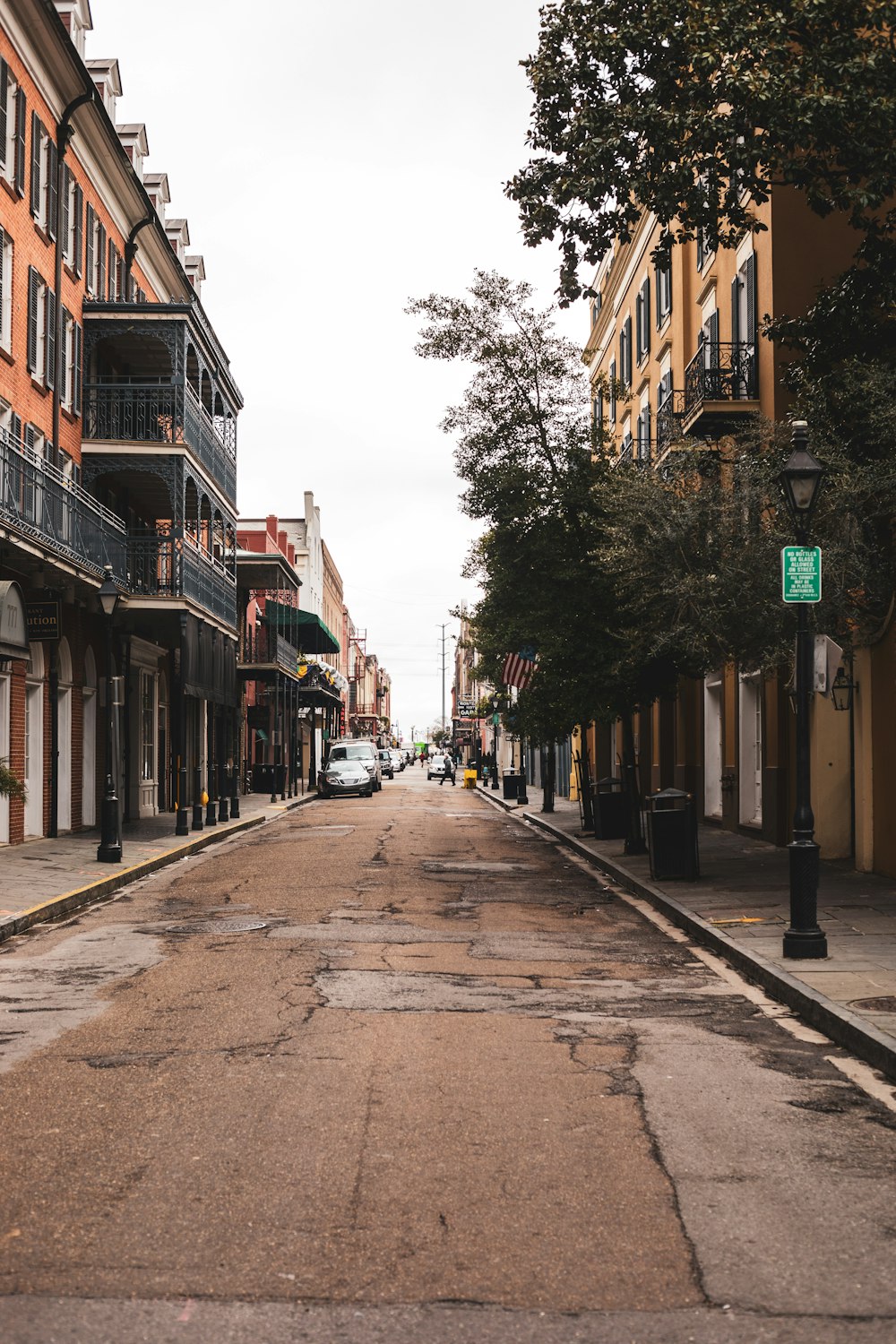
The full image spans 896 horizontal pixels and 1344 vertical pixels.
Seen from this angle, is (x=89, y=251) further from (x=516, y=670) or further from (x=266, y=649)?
(x=266, y=649)

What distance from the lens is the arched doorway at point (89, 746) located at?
2700 cm

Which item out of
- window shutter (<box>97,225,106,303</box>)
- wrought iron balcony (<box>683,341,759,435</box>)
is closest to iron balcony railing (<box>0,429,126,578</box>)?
window shutter (<box>97,225,106,303</box>)

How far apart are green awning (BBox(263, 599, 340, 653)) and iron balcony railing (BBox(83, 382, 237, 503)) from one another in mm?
15468

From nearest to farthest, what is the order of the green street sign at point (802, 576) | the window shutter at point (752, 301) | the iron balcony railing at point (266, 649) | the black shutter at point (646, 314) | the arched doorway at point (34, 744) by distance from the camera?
the green street sign at point (802, 576), the window shutter at point (752, 301), the arched doorway at point (34, 744), the black shutter at point (646, 314), the iron balcony railing at point (266, 649)

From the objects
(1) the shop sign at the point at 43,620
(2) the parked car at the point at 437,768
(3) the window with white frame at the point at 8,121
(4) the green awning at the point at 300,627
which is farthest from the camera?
(2) the parked car at the point at 437,768

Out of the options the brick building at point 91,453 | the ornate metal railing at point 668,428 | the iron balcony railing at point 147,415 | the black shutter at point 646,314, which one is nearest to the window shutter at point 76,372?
the brick building at point 91,453

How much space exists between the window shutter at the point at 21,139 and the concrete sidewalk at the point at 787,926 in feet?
46.0

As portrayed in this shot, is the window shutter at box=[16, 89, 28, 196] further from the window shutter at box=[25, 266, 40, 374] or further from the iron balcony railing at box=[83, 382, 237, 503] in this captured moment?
the iron balcony railing at box=[83, 382, 237, 503]

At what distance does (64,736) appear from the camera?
25.5 meters

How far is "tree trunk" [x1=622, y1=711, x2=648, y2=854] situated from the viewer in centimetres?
2153

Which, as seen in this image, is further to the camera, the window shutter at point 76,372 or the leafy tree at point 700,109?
the window shutter at point 76,372

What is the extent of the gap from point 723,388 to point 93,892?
1296 cm

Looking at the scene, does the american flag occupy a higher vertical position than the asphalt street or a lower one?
higher

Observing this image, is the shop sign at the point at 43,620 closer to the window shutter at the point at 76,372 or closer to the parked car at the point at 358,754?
the window shutter at the point at 76,372
